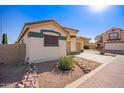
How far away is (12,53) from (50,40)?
317 cm

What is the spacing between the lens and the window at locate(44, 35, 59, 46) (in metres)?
11.1

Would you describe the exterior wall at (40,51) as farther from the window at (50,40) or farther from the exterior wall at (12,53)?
the exterior wall at (12,53)

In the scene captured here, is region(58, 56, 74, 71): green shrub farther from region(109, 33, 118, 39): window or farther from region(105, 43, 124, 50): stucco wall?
region(109, 33, 118, 39): window

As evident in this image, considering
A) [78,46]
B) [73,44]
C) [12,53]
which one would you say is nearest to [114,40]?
[78,46]

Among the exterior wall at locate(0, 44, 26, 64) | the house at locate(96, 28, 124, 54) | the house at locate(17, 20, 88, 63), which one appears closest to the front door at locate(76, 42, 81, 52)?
the house at locate(96, 28, 124, 54)

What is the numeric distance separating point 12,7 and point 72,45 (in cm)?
1382

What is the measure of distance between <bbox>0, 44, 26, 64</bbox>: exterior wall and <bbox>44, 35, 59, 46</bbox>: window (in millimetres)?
1921

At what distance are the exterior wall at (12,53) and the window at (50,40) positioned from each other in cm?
192
